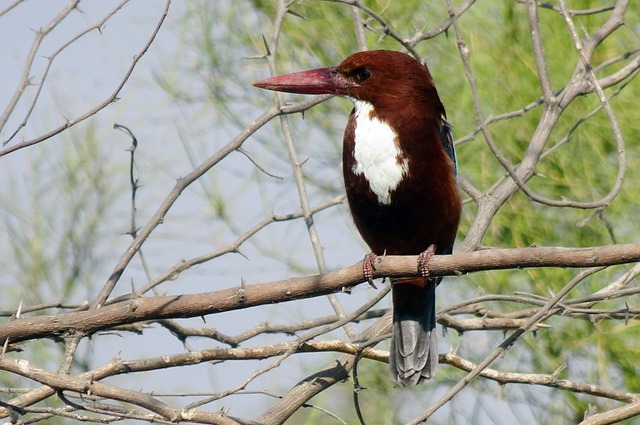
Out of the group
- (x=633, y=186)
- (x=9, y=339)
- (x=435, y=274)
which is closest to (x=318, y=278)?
(x=435, y=274)

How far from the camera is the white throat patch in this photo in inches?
110

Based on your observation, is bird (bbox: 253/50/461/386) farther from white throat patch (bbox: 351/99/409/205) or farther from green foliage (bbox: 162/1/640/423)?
green foliage (bbox: 162/1/640/423)

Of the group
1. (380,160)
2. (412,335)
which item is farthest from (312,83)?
(412,335)

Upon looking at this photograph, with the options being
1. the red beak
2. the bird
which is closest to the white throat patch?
the bird

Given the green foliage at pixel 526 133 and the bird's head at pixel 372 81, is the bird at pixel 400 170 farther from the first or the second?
the green foliage at pixel 526 133

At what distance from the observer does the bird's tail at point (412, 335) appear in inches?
122

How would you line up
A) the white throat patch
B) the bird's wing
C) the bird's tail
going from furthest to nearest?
the bird's tail
the bird's wing
the white throat patch

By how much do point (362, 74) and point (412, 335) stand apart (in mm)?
834

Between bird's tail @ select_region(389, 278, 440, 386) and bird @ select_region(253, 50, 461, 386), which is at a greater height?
bird @ select_region(253, 50, 461, 386)

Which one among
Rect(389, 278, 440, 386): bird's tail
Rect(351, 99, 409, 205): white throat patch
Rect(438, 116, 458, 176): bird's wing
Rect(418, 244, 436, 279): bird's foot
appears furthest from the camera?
Rect(389, 278, 440, 386): bird's tail

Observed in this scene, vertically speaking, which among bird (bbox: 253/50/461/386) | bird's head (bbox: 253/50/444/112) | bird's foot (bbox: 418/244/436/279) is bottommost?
bird's foot (bbox: 418/244/436/279)

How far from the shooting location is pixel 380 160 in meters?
2.80

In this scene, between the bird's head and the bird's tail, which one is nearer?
the bird's head

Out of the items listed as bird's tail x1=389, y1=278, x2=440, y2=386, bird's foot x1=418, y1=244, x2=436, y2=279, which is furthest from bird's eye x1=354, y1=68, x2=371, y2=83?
bird's foot x1=418, y1=244, x2=436, y2=279
